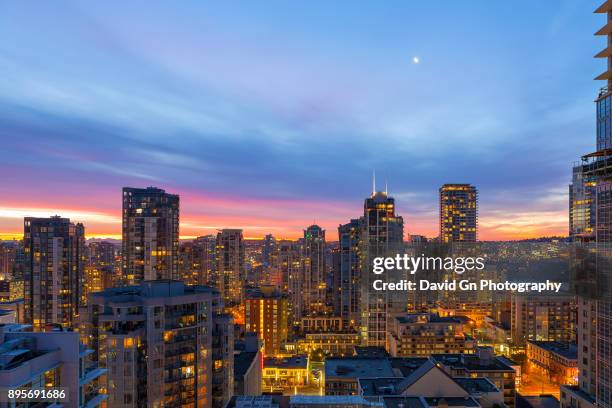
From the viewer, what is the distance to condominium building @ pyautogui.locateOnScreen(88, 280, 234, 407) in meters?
23.9

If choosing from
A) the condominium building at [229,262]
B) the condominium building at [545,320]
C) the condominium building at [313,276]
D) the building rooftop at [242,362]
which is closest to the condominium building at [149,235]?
the condominium building at [229,262]

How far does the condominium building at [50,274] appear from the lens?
186 ft

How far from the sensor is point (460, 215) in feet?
415

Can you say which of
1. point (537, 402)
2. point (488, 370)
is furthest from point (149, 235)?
point (537, 402)

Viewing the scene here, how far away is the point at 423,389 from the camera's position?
2441cm

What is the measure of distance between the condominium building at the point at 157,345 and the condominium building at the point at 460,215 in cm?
10999

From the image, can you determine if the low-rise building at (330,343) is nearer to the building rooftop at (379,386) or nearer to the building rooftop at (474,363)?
the building rooftop at (474,363)

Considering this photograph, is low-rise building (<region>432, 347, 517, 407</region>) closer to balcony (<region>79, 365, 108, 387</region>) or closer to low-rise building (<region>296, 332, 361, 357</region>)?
balcony (<region>79, 365, 108, 387</region>)

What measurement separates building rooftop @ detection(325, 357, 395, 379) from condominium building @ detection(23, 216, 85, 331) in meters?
37.2

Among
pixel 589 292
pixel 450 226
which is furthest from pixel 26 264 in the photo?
pixel 450 226

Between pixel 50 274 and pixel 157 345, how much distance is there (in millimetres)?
42007

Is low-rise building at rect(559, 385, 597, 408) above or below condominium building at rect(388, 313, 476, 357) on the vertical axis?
above

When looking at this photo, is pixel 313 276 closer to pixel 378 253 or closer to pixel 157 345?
pixel 378 253

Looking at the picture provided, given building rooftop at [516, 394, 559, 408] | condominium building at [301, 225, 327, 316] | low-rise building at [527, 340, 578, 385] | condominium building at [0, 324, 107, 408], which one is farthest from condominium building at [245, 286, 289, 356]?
condominium building at [0, 324, 107, 408]
